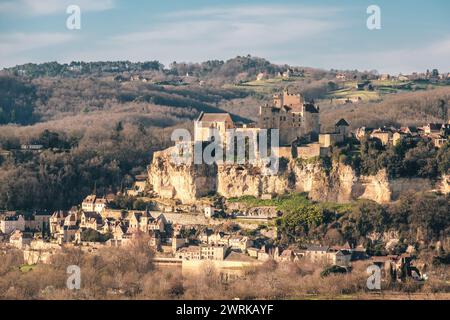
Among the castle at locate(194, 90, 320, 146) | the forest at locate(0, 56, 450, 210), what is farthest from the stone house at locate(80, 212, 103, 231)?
the castle at locate(194, 90, 320, 146)

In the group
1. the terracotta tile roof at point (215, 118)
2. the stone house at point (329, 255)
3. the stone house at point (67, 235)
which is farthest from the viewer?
the terracotta tile roof at point (215, 118)

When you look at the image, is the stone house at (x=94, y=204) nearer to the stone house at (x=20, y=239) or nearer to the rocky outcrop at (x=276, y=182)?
the rocky outcrop at (x=276, y=182)

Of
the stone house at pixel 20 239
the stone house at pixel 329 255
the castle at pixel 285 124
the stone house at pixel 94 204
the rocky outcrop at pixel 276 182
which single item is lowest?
the stone house at pixel 20 239

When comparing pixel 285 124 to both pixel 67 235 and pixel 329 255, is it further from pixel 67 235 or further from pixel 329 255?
pixel 67 235

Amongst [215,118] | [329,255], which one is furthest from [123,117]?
[329,255]

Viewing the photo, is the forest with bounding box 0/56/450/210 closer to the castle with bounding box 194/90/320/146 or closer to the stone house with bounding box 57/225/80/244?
the castle with bounding box 194/90/320/146

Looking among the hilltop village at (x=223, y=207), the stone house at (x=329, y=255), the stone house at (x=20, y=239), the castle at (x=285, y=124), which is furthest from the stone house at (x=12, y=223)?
the stone house at (x=329, y=255)

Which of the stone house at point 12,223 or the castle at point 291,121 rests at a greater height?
the castle at point 291,121
